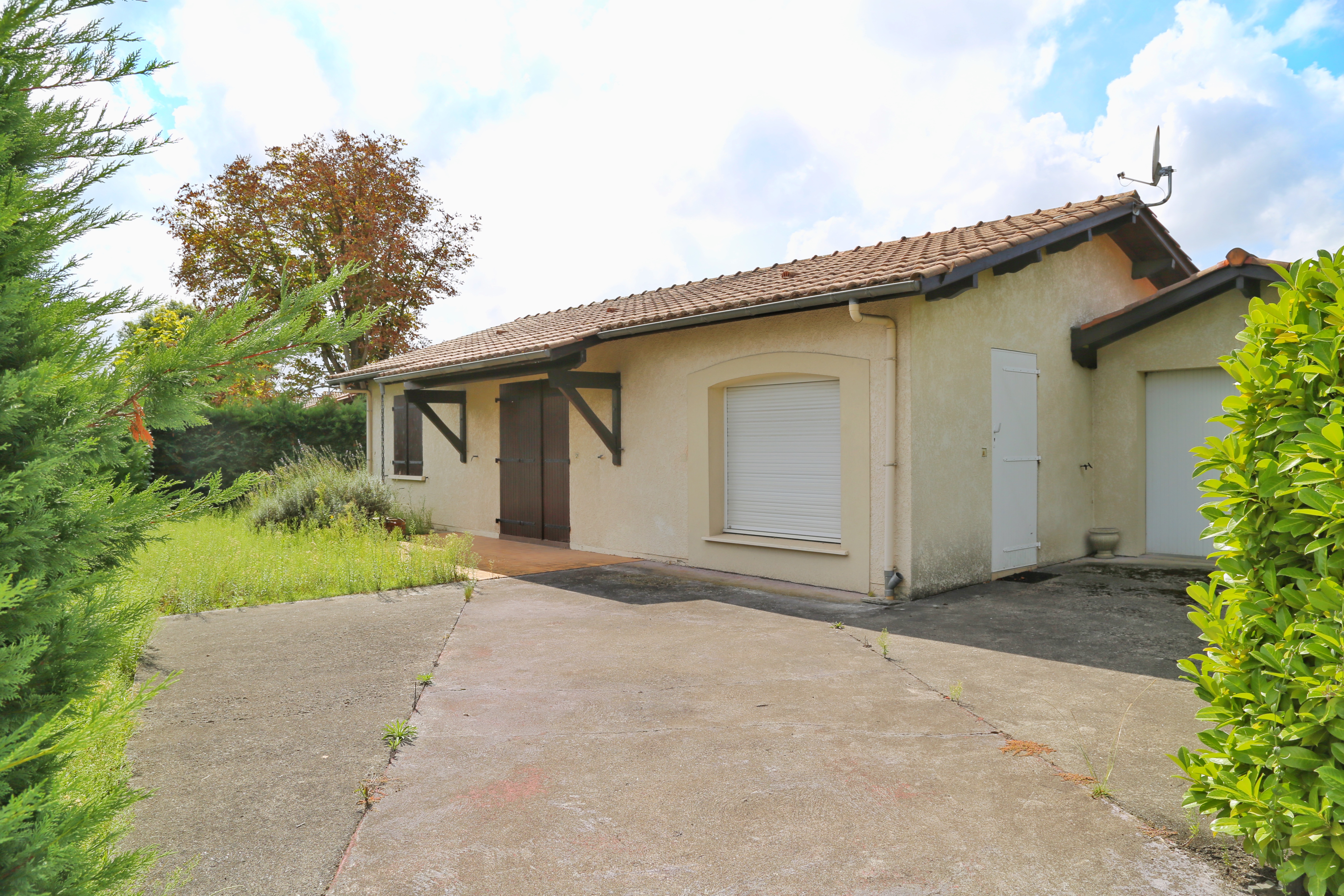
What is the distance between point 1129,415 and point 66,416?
10.7m

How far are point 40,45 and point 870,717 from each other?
4136 millimetres

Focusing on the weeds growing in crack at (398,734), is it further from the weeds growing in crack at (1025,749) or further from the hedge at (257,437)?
the hedge at (257,437)

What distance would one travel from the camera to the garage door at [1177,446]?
9766mm

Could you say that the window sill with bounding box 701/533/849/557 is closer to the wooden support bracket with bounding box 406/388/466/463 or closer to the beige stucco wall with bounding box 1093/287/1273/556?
the beige stucco wall with bounding box 1093/287/1273/556

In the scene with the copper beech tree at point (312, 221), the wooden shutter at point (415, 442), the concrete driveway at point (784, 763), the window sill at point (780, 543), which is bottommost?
the concrete driveway at point (784, 763)

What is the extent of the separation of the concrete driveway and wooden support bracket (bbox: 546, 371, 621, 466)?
3.67m

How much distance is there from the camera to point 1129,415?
1003 centimetres

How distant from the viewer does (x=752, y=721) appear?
167 inches

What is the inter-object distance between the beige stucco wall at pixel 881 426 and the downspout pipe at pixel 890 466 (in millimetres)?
52

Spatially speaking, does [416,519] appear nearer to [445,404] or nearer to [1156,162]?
[445,404]

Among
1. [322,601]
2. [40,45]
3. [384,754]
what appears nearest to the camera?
[40,45]

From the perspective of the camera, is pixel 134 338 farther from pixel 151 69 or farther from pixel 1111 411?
pixel 1111 411

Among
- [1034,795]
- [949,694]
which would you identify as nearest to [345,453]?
[949,694]

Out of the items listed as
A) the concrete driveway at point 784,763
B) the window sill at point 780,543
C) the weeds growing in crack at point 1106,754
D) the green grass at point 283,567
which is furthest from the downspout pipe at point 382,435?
the weeds growing in crack at point 1106,754
